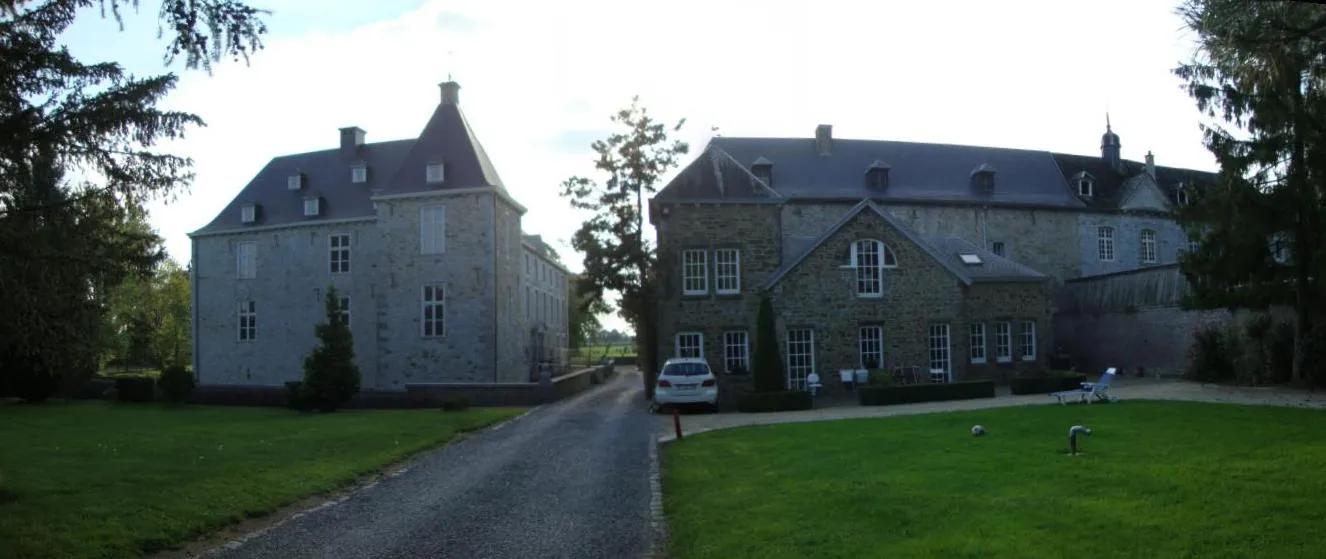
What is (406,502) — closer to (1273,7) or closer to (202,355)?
(1273,7)

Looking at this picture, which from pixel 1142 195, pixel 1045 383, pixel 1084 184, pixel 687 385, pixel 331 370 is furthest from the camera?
pixel 1142 195

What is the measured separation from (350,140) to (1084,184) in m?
37.0

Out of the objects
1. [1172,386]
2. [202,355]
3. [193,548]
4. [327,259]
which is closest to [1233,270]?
[1172,386]

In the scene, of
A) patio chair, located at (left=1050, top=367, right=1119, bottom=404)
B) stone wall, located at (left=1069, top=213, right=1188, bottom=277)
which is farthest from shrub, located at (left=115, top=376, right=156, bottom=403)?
stone wall, located at (left=1069, top=213, right=1188, bottom=277)

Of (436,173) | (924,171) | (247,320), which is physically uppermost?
(924,171)

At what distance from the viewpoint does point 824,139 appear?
1699 inches

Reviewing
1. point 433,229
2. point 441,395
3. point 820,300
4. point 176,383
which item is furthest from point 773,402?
point 176,383

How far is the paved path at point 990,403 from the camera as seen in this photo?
19.6 m

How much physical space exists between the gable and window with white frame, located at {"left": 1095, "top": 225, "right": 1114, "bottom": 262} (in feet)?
5.11

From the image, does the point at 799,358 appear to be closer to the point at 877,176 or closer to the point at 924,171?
the point at 877,176

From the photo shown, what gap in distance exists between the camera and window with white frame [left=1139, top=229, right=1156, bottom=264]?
150 feet

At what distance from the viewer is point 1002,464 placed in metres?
10.8

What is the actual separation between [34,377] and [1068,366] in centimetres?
3727

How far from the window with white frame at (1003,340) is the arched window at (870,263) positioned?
16.3 feet
